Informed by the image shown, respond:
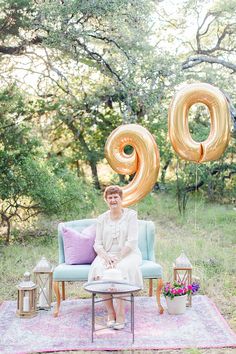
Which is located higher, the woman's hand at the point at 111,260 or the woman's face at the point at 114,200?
the woman's face at the point at 114,200

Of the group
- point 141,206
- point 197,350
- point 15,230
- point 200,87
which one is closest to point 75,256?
point 197,350

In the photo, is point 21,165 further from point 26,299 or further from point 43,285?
point 26,299

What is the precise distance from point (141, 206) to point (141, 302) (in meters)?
4.91

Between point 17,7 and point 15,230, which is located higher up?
point 17,7

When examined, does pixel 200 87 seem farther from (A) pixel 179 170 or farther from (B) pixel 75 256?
(A) pixel 179 170

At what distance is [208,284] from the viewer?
5137 millimetres

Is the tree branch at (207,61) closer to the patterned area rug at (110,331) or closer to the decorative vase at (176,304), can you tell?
the patterned area rug at (110,331)

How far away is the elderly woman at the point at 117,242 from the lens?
4105mm

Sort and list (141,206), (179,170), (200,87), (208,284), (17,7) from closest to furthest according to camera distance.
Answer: (200,87) → (208,284) → (17,7) → (141,206) → (179,170)

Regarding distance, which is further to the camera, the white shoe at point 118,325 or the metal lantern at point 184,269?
the metal lantern at point 184,269

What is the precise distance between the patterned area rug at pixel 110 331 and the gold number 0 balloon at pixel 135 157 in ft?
3.39

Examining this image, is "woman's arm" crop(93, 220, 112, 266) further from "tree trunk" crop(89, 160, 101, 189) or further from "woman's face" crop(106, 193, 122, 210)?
"tree trunk" crop(89, 160, 101, 189)

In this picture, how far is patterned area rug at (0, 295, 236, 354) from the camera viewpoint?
11.7 ft

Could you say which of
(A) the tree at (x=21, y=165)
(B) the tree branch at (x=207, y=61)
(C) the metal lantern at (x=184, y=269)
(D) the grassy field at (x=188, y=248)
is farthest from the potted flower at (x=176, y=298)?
(B) the tree branch at (x=207, y=61)
